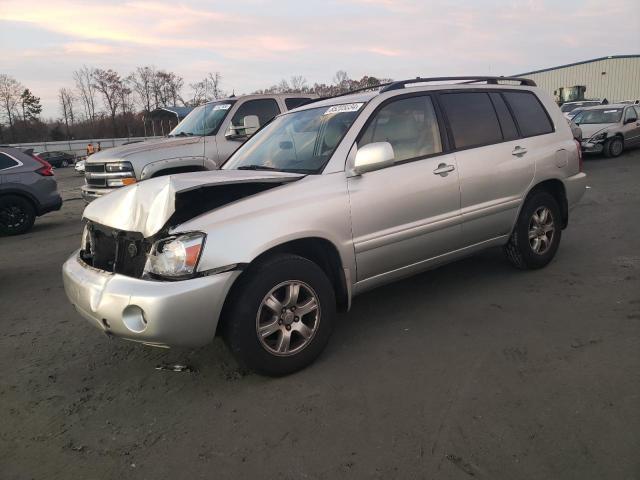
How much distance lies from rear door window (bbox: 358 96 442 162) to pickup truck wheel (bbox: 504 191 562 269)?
4.33 feet

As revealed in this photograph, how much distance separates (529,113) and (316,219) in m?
2.90

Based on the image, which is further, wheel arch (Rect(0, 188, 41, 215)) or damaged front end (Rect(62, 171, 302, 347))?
wheel arch (Rect(0, 188, 41, 215))

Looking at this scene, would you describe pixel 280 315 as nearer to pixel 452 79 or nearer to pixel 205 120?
pixel 452 79

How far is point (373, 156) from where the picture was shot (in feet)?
11.0

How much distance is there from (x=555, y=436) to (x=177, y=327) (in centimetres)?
208

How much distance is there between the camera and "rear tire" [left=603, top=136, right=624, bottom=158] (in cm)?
1480

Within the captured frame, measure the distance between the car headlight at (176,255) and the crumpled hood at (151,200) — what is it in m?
0.12

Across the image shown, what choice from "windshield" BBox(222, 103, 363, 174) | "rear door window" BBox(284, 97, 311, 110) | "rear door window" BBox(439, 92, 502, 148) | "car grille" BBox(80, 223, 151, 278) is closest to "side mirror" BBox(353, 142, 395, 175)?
"windshield" BBox(222, 103, 363, 174)

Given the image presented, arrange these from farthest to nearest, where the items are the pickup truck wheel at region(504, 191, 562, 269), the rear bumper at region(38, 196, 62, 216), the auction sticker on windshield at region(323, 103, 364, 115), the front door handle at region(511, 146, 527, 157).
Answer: the rear bumper at region(38, 196, 62, 216) → the pickup truck wheel at region(504, 191, 562, 269) → the front door handle at region(511, 146, 527, 157) → the auction sticker on windshield at region(323, 103, 364, 115)

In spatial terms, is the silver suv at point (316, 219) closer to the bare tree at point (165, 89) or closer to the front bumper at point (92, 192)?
the front bumper at point (92, 192)

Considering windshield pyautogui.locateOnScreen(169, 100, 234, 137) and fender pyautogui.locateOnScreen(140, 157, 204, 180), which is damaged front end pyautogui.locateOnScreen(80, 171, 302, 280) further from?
windshield pyautogui.locateOnScreen(169, 100, 234, 137)

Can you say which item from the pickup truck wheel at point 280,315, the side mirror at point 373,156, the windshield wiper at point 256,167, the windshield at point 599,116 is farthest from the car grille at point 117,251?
the windshield at point 599,116

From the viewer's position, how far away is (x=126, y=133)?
7288 centimetres

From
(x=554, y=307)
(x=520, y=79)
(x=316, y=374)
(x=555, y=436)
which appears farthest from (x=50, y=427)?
(x=520, y=79)
